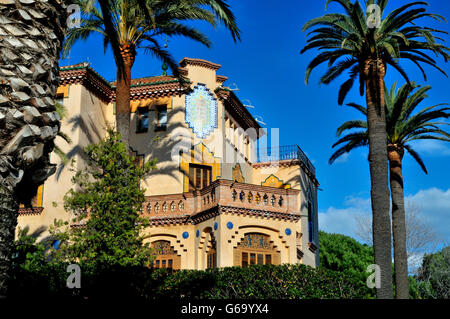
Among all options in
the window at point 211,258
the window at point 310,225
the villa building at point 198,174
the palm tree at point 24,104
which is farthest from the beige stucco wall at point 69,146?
the palm tree at point 24,104

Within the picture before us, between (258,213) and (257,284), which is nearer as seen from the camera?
(257,284)

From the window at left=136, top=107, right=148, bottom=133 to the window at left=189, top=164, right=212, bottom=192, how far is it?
10.7 feet

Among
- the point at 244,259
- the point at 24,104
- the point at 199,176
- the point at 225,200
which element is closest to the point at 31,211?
the point at 199,176

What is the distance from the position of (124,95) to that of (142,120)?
36.0 feet

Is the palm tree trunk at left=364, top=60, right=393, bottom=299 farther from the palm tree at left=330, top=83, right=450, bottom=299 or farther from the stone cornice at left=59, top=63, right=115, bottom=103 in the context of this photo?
the stone cornice at left=59, top=63, right=115, bottom=103

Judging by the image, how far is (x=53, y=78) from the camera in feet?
17.7

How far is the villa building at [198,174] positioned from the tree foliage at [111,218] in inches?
274

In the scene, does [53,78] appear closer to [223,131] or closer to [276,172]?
[223,131]

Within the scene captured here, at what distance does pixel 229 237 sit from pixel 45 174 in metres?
16.9

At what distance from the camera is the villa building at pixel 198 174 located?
22547 mm

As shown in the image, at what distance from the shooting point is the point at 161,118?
2786 centimetres

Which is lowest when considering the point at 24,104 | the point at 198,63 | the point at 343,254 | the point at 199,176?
the point at 24,104

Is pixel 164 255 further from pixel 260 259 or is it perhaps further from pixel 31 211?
pixel 31 211
